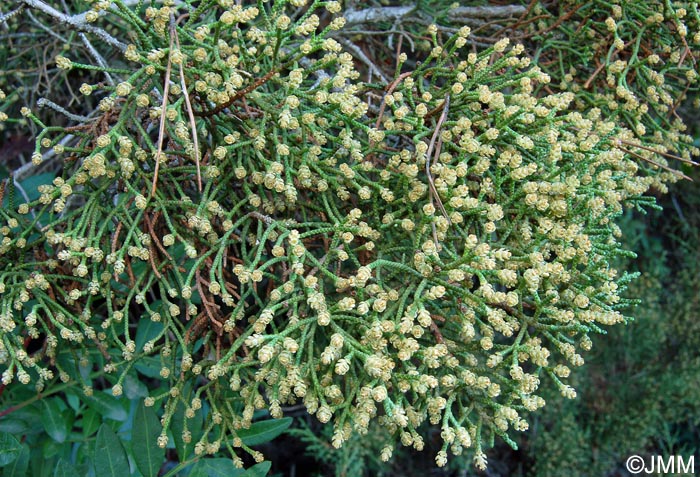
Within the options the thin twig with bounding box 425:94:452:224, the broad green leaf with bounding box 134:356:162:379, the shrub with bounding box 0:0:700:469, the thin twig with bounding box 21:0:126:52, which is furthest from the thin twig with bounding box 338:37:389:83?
the broad green leaf with bounding box 134:356:162:379

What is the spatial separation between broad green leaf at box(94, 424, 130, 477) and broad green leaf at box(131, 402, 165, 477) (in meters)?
0.06

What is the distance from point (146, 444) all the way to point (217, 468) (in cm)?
17

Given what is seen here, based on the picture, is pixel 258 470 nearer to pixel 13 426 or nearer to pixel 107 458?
pixel 107 458

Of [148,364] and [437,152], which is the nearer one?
[437,152]

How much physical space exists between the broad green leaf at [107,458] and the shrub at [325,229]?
166mm

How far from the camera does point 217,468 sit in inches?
56.4

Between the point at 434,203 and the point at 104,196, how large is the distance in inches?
27.2

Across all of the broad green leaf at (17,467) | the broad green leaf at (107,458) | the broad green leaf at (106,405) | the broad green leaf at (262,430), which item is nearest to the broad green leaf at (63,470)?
the broad green leaf at (107,458)

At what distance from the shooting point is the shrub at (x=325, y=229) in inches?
44.6

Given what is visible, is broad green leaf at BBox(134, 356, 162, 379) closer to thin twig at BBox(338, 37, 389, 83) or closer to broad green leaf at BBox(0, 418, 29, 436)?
broad green leaf at BBox(0, 418, 29, 436)

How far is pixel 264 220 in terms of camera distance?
1.22m

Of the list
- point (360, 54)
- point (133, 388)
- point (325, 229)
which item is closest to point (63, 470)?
point (133, 388)

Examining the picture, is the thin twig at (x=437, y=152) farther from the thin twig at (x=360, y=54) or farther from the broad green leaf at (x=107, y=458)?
the broad green leaf at (x=107, y=458)

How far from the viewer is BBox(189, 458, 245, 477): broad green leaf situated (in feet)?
4.64
